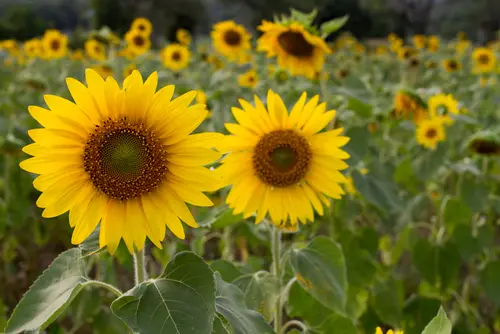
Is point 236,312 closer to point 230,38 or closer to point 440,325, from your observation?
point 440,325

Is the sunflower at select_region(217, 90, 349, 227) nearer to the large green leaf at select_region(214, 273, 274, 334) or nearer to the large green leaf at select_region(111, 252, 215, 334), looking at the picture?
the large green leaf at select_region(214, 273, 274, 334)

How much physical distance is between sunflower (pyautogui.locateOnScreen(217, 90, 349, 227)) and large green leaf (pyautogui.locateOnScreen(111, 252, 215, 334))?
1.40 feet

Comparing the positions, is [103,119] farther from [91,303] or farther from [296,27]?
[91,303]

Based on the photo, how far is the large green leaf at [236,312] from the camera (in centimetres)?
112

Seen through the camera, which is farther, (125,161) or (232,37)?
(232,37)

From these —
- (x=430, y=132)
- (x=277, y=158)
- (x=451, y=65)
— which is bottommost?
(x=451, y=65)

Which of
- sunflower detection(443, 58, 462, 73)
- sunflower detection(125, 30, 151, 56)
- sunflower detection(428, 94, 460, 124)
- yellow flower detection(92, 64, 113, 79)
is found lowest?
sunflower detection(443, 58, 462, 73)

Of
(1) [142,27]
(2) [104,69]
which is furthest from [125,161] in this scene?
(1) [142,27]

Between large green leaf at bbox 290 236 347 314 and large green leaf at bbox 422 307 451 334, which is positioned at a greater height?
large green leaf at bbox 422 307 451 334

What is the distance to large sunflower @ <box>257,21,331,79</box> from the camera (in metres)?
2.14

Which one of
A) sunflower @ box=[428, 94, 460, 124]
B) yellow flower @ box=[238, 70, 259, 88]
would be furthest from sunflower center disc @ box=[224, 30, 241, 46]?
sunflower @ box=[428, 94, 460, 124]

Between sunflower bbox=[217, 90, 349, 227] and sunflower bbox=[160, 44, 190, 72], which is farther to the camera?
sunflower bbox=[160, 44, 190, 72]

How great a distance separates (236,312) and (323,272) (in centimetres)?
43

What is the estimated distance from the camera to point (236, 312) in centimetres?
116
